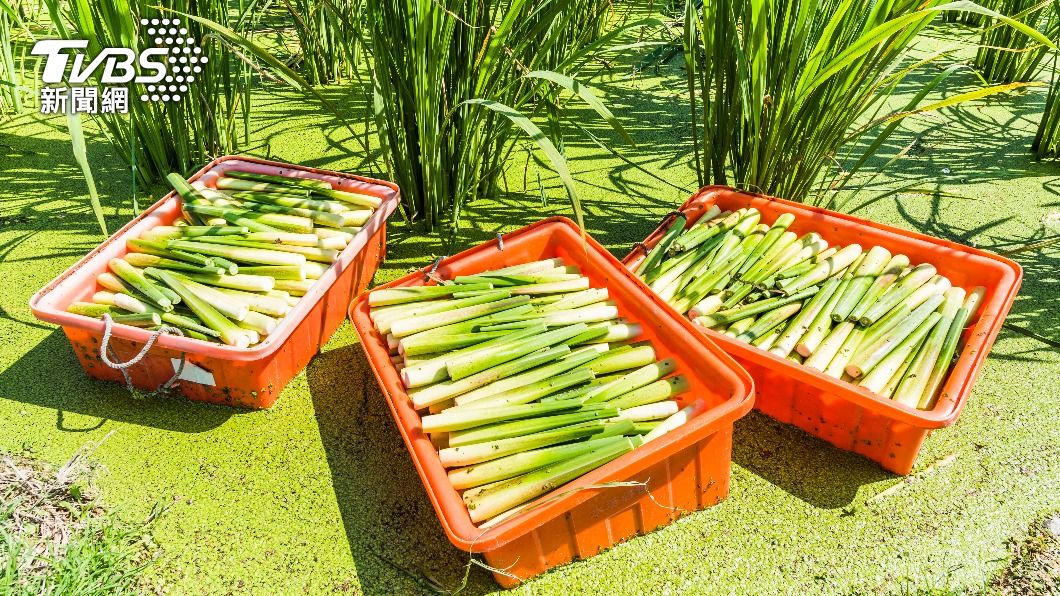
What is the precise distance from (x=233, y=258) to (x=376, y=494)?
814 mm

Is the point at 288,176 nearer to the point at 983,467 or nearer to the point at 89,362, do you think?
the point at 89,362

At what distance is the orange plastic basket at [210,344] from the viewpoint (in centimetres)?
170

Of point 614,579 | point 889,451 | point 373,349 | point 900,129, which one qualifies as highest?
point 900,129

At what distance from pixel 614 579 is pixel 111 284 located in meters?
1.51

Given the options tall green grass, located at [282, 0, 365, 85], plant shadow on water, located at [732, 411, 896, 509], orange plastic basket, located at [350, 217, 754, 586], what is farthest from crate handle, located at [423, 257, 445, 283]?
tall green grass, located at [282, 0, 365, 85]

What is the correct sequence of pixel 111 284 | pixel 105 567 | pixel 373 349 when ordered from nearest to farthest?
pixel 105 567 → pixel 373 349 → pixel 111 284

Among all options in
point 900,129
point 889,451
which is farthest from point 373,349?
point 900,129

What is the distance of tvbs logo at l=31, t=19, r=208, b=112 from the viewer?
219 centimetres

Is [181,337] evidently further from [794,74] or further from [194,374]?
[794,74]

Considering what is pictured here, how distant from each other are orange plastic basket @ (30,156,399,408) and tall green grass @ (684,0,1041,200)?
43.7 inches

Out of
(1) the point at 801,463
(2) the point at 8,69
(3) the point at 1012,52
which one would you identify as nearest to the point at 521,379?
(1) the point at 801,463

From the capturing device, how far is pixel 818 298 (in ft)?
6.22

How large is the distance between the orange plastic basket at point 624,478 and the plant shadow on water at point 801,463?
168mm

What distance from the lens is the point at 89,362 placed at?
1855 millimetres
